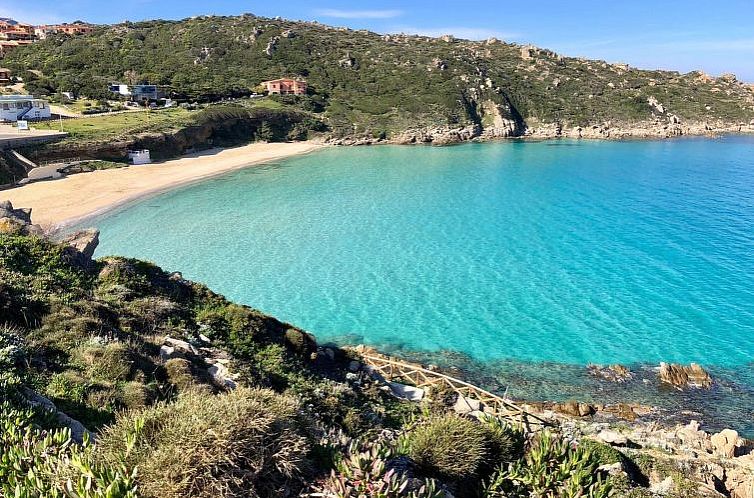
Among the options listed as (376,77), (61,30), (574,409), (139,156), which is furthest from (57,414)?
(61,30)

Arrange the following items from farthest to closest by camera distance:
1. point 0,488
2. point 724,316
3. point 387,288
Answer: point 387,288 → point 724,316 → point 0,488

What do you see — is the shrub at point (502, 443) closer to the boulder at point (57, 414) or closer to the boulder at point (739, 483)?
the boulder at point (57, 414)

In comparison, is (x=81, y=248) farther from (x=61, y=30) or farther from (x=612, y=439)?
(x=61, y=30)

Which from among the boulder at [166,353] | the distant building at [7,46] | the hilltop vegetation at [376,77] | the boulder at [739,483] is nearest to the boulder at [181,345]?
the boulder at [166,353]

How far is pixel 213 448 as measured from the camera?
15.9 feet

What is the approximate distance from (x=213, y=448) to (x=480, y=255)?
29.0 meters

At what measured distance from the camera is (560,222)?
4044 centimetres

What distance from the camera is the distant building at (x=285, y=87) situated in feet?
310

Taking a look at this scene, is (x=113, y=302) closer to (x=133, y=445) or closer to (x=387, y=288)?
(x=133, y=445)

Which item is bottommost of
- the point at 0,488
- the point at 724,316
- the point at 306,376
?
the point at 724,316

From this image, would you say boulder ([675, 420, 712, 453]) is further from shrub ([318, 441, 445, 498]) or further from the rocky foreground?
shrub ([318, 441, 445, 498])

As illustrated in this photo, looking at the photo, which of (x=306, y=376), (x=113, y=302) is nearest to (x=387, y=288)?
(x=306, y=376)

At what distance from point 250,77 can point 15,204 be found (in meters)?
74.0

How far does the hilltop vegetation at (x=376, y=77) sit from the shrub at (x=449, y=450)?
265ft
